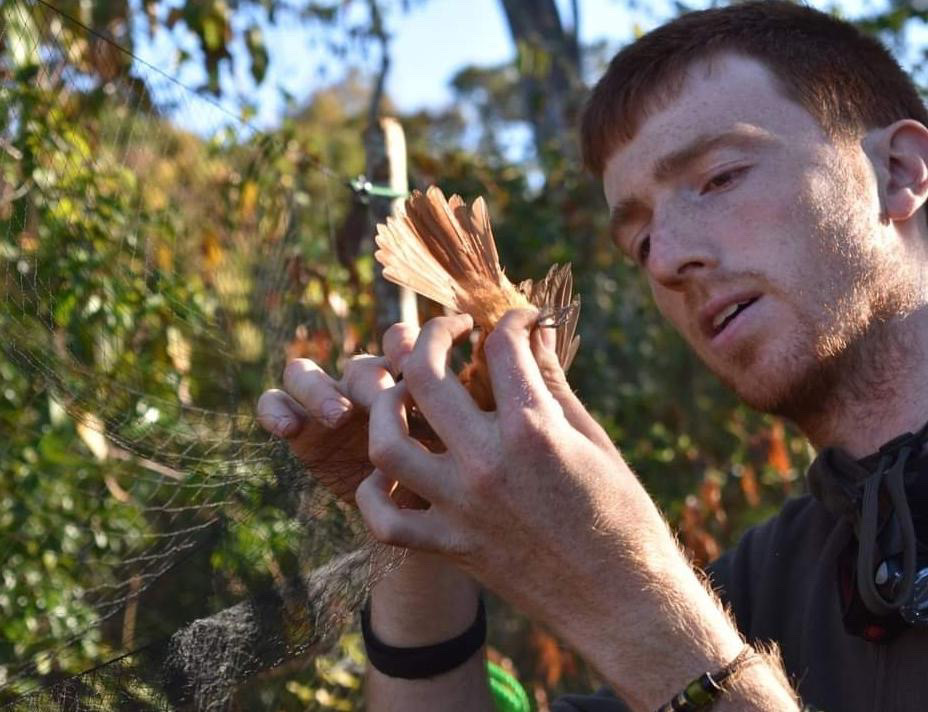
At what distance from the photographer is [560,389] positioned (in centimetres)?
128

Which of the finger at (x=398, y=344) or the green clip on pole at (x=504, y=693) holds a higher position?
the finger at (x=398, y=344)

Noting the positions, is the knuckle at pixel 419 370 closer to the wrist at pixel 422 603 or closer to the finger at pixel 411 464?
the finger at pixel 411 464

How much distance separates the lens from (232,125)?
2.70 m

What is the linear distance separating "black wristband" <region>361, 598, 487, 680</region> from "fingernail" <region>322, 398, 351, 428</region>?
51 centimetres

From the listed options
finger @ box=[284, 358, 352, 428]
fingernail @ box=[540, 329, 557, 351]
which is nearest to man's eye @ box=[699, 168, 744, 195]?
fingernail @ box=[540, 329, 557, 351]

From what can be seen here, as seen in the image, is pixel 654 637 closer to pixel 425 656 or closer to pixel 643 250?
pixel 425 656

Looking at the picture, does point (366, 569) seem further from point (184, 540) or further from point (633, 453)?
point (633, 453)

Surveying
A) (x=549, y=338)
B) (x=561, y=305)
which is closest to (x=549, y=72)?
(x=561, y=305)

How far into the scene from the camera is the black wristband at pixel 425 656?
1800 mm

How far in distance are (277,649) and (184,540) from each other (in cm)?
41

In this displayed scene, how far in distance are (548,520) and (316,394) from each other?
0.40 meters

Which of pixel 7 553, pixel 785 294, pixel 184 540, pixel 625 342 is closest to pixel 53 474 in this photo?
pixel 7 553

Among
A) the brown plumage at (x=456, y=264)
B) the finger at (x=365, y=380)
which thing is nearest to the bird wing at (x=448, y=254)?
the brown plumage at (x=456, y=264)

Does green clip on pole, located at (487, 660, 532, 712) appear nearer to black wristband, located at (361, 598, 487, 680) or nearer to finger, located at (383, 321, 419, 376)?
black wristband, located at (361, 598, 487, 680)
